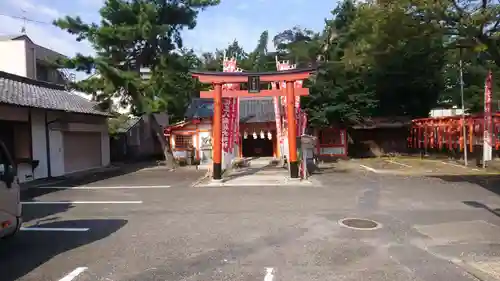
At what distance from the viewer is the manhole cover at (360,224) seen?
7.75 m

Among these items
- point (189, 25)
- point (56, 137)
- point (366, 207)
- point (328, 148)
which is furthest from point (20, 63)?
point (366, 207)

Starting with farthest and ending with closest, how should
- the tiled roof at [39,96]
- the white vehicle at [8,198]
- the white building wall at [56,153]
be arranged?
the white building wall at [56,153] < the tiled roof at [39,96] < the white vehicle at [8,198]

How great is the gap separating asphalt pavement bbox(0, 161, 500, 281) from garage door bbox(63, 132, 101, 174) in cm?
786

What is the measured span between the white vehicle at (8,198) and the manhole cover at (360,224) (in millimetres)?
5977

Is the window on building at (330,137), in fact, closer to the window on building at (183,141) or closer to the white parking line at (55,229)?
the window on building at (183,141)

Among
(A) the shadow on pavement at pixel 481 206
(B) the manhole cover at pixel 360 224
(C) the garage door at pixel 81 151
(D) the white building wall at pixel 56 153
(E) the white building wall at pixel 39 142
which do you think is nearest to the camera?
(B) the manhole cover at pixel 360 224

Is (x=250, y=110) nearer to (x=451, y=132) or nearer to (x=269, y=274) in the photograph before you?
(x=451, y=132)

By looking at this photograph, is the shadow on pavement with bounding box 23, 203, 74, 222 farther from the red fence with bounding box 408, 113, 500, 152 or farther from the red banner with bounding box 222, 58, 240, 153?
the red fence with bounding box 408, 113, 500, 152

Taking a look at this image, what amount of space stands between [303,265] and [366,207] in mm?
4758

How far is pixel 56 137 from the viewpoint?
18.7 meters

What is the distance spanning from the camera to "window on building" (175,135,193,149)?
84.5ft

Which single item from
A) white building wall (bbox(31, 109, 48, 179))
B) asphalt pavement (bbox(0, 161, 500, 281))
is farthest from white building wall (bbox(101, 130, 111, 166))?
asphalt pavement (bbox(0, 161, 500, 281))

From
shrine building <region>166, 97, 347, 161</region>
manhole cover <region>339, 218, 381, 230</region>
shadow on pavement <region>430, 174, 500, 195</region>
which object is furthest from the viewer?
shrine building <region>166, 97, 347, 161</region>

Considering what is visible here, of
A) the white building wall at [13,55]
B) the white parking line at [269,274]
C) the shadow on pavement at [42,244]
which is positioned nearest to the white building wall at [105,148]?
the white building wall at [13,55]
